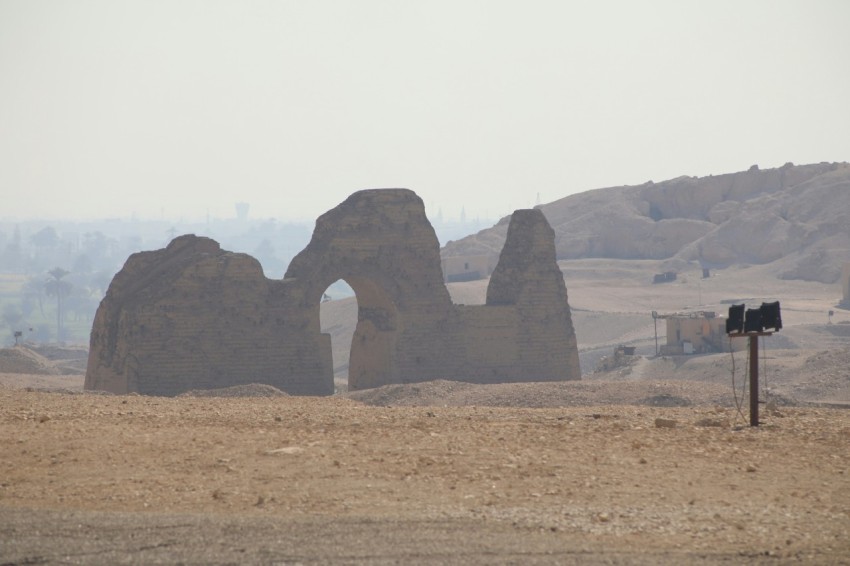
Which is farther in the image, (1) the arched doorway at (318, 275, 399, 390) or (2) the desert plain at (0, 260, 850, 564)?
(1) the arched doorway at (318, 275, 399, 390)

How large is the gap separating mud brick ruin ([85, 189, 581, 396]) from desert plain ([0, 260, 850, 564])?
1081 centimetres

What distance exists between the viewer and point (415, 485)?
9.97 meters

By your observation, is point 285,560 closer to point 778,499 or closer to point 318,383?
point 778,499

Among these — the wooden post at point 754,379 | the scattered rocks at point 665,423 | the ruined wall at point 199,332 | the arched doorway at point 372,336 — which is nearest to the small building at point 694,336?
the arched doorway at point 372,336

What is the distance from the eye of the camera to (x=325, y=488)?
981cm

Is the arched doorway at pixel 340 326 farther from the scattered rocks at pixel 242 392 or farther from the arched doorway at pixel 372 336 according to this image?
the scattered rocks at pixel 242 392

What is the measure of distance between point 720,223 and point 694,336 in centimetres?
3994

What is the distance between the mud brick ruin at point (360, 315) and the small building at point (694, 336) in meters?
12.6

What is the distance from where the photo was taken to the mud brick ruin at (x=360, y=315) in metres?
27.3

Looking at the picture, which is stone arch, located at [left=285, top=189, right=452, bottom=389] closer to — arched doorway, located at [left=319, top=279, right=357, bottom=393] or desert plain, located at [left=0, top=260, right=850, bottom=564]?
desert plain, located at [left=0, top=260, right=850, bottom=564]

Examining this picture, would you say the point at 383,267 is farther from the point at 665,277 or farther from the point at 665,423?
the point at 665,277

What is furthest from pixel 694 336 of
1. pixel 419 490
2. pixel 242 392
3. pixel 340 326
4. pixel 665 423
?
pixel 419 490

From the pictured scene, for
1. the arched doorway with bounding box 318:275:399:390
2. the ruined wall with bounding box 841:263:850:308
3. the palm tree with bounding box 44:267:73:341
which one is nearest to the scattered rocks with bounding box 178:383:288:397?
the arched doorway with bounding box 318:275:399:390

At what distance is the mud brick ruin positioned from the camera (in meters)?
27.3
